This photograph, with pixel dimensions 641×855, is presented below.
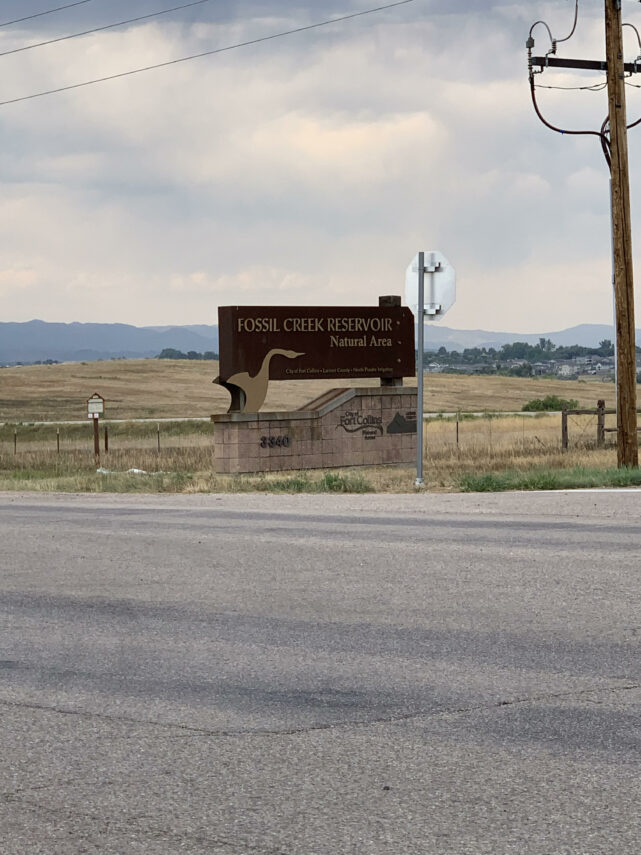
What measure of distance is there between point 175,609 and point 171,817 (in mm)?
4420

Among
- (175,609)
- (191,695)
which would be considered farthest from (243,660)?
(175,609)

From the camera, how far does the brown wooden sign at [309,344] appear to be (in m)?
26.8

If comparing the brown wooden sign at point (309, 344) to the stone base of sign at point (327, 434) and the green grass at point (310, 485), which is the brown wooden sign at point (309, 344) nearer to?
the stone base of sign at point (327, 434)

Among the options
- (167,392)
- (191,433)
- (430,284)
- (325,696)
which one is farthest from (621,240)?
(167,392)

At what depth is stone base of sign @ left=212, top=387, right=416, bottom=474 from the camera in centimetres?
2609

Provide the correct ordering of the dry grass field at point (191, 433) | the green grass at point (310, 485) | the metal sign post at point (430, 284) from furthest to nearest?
the dry grass field at point (191, 433)
the green grass at point (310, 485)
the metal sign post at point (430, 284)

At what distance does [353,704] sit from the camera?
6.53 m

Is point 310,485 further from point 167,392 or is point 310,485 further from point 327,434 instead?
point 167,392

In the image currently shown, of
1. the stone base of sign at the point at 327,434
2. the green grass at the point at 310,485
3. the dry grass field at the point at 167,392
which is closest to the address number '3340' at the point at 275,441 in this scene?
the stone base of sign at the point at 327,434

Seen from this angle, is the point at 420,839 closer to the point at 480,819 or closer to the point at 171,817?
the point at 480,819

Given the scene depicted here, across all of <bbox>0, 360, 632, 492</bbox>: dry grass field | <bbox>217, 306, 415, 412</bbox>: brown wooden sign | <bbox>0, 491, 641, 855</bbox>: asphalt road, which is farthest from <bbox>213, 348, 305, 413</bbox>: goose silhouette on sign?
<bbox>0, 491, 641, 855</bbox>: asphalt road

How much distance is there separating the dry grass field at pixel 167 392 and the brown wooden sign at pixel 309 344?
45.6m

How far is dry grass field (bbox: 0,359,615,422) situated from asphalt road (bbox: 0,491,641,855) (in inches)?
2497

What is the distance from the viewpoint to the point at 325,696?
6.71 metres
